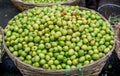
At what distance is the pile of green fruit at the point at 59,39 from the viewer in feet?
8.89

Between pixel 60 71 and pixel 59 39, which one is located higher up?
pixel 59 39

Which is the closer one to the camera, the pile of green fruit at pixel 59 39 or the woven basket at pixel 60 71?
the woven basket at pixel 60 71

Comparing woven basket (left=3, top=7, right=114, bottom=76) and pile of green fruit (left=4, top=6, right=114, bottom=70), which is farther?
pile of green fruit (left=4, top=6, right=114, bottom=70)

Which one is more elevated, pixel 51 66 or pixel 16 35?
pixel 16 35

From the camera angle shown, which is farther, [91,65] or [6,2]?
[6,2]

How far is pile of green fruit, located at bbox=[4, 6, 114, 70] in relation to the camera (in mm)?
2711

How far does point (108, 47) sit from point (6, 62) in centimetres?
153

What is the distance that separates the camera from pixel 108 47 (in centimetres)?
289

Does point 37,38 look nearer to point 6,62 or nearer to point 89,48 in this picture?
point 89,48

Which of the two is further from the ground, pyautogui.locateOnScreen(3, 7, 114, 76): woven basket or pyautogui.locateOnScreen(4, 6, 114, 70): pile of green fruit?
pyautogui.locateOnScreen(4, 6, 114, 70): pile of green fruit

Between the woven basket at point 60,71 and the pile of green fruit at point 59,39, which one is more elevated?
the pile of green fruit at point 59,39

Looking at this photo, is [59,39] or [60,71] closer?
[60,71]

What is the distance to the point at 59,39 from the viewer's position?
9.33 ft

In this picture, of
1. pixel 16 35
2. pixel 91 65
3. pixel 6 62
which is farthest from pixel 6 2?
pixel 91 65
